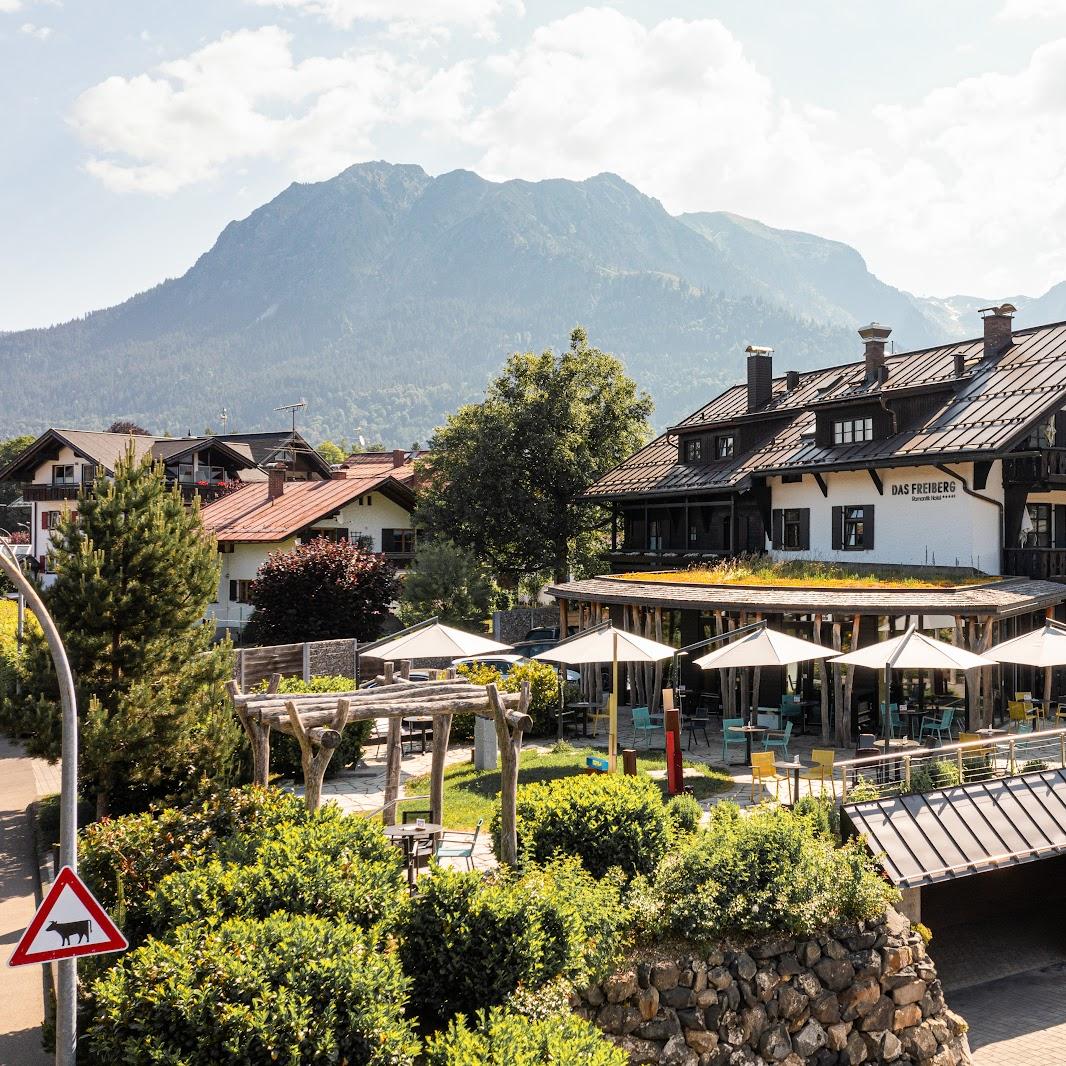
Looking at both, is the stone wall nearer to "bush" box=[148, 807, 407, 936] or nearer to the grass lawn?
"bush" box=[148, 807, 407, 936]

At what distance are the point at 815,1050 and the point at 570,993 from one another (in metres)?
3.94

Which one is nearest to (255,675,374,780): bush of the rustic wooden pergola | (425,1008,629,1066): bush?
the rustic wooden pergola

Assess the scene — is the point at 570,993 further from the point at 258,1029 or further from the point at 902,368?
the point at 902,368

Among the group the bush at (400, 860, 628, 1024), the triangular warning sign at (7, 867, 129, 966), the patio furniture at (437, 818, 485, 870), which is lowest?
the patio furniture at (437, 818, 485, 870)

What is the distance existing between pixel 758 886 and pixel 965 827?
447 centimetres

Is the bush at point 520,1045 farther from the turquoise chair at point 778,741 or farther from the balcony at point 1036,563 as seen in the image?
the balcony at point 1036,563

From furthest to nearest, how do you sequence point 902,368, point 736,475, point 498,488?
1. point 498,488
2. point 736,475
3. point 902,368

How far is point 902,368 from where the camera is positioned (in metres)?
31.2

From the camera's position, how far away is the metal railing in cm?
1470

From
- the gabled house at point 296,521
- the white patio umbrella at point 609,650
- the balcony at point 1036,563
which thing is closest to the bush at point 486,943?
the white patio umbrella at point 609,650

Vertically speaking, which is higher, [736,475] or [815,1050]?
[736,475]

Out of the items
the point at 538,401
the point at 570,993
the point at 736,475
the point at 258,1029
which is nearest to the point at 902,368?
the point at 736,475

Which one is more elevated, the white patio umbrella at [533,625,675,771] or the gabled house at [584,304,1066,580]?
the gabled house at [584,304,1066,580]

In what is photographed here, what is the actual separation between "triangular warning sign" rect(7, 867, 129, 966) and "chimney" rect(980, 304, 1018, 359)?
28.1 m
